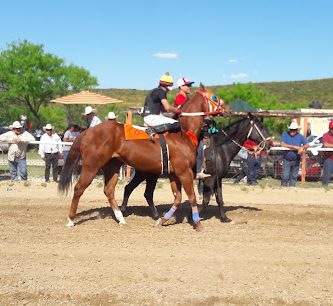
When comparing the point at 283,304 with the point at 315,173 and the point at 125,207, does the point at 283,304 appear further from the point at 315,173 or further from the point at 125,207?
the point at 315,173

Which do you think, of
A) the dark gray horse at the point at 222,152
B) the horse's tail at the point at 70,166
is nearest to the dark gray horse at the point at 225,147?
the dark gray horse at the point at 222,152

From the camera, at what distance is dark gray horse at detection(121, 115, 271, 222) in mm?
10031

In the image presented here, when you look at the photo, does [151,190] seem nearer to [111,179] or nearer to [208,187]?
[111,179]

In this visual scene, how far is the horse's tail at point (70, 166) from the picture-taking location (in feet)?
30.9

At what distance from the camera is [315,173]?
15930mm

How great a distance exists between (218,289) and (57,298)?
1.76 m

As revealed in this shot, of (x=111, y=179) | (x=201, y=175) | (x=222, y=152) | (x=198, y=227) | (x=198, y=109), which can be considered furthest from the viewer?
(x=222, y=152)

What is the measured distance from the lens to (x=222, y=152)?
33.4 ft

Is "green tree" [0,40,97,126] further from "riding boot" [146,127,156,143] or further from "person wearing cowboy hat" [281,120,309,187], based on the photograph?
"riding boot" [146,127,156,143]

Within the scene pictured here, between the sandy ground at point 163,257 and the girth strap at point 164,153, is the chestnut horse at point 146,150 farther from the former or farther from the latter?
the sandy ground at point 163,257

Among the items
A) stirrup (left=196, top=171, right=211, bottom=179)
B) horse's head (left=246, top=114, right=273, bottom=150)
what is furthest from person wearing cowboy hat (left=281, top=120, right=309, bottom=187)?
stirrup (left=196, top=171, right=211, bottom=179)

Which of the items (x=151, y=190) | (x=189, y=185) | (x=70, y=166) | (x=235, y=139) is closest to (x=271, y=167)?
(x=235, y=139)

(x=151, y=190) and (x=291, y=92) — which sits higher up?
(x=291, y=92)

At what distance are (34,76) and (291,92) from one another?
187ft
